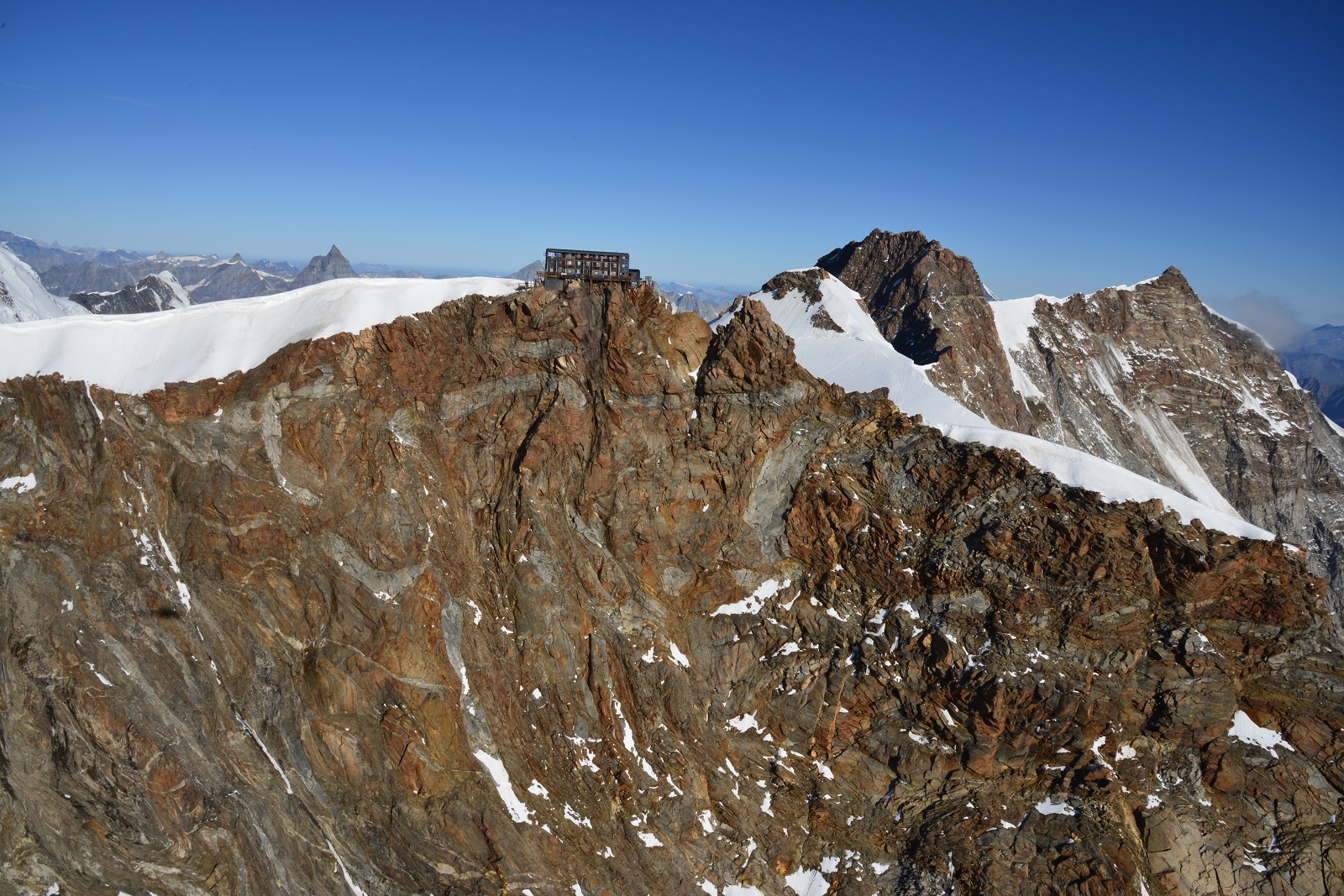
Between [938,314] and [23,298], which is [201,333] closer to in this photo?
[938,314]

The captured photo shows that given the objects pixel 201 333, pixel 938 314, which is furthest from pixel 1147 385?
pixel 201 333

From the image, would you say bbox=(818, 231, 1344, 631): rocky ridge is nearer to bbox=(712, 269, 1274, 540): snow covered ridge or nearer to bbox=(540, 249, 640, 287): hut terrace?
bbox=(712, 269, 1274, 540): snow covered ridge

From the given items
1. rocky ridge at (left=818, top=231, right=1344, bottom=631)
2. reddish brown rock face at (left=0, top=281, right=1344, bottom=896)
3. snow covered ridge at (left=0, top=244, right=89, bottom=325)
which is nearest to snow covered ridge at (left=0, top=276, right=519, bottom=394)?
reddish brown rock face at (left=0, top=281, right=1344, bottom=896)

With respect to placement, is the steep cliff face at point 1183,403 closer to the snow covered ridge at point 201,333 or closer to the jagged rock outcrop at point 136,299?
the snow covered ridge at point 201,333

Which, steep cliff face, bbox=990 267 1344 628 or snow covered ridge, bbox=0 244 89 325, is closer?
steep cliff face, bbox=990 267 1344 628

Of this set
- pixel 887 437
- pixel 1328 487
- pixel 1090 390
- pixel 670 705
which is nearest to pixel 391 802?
pixel 670 705

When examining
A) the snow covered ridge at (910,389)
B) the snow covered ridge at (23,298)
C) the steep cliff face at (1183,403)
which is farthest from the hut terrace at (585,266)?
the snow covered ridge at (23,298)
